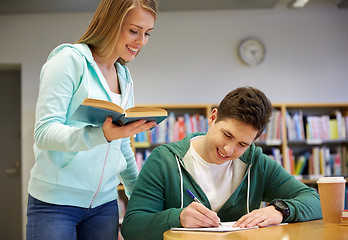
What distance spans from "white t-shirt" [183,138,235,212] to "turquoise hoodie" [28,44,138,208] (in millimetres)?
310

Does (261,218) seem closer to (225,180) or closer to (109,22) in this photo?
(225,180)

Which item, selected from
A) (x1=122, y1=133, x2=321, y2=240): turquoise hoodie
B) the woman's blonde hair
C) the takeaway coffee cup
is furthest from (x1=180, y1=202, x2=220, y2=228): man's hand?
the woman's blonde hair

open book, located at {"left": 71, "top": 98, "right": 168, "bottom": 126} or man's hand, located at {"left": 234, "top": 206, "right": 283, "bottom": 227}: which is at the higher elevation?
open book, located at {"left": 71, "top": 98, "right": 168, "bottom": 126}

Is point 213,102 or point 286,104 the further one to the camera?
point 213,102

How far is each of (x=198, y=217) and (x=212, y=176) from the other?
41 cm

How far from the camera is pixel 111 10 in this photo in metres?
1.47

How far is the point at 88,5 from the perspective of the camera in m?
4.99

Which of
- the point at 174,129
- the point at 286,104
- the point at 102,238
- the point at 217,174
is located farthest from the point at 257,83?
the point at 102,238

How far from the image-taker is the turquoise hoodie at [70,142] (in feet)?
4.09

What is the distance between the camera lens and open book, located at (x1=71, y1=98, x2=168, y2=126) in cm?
108

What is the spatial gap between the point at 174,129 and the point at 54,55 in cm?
340

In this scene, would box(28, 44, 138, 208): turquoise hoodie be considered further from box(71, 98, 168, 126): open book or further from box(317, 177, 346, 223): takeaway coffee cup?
box(317, 177, 346, 223): takeaway coffee cup

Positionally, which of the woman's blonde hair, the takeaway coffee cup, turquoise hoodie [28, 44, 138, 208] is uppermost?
the woman's blonde hair

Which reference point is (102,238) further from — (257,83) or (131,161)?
(257,83)
